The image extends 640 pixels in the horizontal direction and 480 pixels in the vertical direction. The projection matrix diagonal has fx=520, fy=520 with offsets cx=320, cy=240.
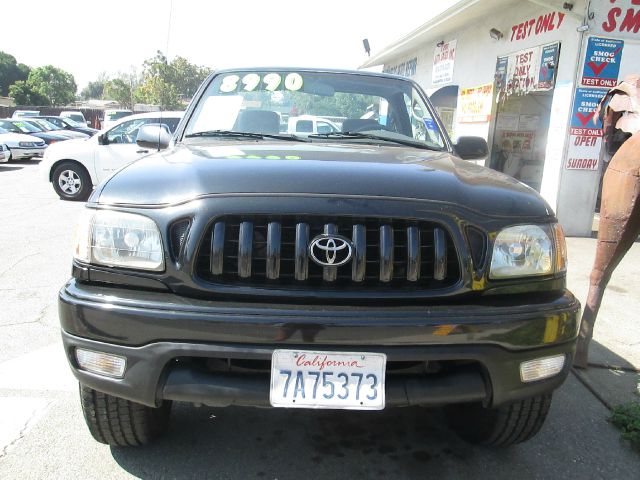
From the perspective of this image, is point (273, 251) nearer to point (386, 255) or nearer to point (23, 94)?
point (386, 255)

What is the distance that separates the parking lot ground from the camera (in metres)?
2.22

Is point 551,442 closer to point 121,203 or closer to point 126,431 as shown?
point 126,431

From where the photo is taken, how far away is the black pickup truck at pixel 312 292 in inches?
68.6

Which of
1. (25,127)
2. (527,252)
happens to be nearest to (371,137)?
(527,252)

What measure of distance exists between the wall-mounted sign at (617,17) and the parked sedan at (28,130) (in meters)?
17.8

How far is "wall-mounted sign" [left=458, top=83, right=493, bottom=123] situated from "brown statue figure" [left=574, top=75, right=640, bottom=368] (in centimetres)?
740

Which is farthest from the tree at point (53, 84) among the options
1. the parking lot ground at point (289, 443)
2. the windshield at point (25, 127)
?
the parking lot ground at point (289, 443)

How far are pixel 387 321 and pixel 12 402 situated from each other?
2.13 meters

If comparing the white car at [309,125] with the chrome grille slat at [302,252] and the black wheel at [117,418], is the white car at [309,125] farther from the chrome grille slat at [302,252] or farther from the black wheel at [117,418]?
the black wheel at [117,418]

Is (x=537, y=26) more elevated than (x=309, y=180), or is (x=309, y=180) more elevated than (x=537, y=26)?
(x=537, y=26)

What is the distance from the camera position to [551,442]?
8.27 ft

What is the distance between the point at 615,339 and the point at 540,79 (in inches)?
221

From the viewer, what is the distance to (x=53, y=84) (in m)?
75.0

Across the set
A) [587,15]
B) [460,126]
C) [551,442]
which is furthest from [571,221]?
[551,442]
